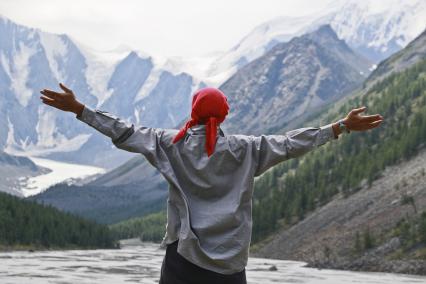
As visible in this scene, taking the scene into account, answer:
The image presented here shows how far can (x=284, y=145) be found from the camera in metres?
8.72

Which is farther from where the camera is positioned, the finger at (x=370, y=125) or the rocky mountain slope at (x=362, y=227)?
the rocky mountain slope at (x=362, y=227)

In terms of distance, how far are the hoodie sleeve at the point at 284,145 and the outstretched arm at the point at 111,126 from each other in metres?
1.10

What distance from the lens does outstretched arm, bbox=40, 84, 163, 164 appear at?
8.47 meters

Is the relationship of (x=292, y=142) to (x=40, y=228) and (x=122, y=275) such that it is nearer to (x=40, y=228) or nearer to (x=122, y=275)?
(x=122, y=275)

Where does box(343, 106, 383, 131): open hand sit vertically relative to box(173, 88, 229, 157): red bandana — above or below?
below

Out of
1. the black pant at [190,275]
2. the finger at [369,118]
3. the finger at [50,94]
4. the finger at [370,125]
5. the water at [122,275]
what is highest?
the finger at [50,94]

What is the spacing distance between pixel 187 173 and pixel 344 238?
366 feet

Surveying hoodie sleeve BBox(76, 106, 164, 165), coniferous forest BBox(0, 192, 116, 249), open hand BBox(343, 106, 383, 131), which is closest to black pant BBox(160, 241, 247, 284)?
hoodie sleeve BBox(76, 106, 164, 165)

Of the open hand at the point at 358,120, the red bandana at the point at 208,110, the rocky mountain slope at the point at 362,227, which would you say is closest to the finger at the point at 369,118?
the open hand at the point at 358,120

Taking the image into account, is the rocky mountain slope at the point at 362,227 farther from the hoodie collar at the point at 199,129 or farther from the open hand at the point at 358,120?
the hoodie collar at the point at 199,129

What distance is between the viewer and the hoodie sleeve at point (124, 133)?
8492mm

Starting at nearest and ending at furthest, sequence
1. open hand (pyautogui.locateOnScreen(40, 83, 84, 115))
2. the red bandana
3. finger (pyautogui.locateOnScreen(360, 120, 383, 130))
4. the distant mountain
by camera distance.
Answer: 1. open hand (pyautogui.locateOnScreen(40, 83, 84, 115))
2. the red bandana
3. finger (pyautogui.locateOnScreen(360, 120, 383, 130))
4. the distant mountain

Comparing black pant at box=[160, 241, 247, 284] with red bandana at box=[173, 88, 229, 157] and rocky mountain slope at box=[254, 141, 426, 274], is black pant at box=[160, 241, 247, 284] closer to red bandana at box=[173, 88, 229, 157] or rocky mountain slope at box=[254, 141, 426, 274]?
red bandana at box=[173, 88, 229, 157]

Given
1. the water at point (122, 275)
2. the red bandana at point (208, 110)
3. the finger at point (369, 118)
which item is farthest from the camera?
the water at point (122, 275)
